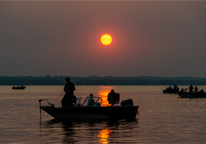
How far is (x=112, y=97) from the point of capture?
1375 inches

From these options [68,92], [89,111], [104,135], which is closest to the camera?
[104,135]

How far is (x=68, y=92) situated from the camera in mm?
32219

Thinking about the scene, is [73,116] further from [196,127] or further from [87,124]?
[196,127]

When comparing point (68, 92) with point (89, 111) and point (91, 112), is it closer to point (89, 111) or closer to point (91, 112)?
point (89, 111)

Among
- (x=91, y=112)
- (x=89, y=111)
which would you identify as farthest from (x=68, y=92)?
(x=91, y=112)

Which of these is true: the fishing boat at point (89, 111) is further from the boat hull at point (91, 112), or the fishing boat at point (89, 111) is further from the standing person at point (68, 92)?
the standing person at point (68, 92)

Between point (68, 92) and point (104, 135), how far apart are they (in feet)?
27.7

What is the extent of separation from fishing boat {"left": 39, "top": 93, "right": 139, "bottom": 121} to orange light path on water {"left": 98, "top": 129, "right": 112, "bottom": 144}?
6428 mm

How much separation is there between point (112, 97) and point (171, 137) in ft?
38.3

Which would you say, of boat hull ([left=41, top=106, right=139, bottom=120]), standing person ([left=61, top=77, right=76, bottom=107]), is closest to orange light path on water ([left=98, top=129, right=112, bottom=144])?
standing person ([left=61, top=77, right=76, bottom=107])

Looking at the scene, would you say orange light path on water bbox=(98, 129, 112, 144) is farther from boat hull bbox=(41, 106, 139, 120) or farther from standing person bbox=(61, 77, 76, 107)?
boat hull bbox=(41, 106, 139, 120)

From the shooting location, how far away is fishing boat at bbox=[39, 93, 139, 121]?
33.3 metres

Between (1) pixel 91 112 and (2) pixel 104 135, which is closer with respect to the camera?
(2) pixel 104 135

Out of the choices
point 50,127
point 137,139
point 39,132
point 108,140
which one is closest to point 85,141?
point 108,140
